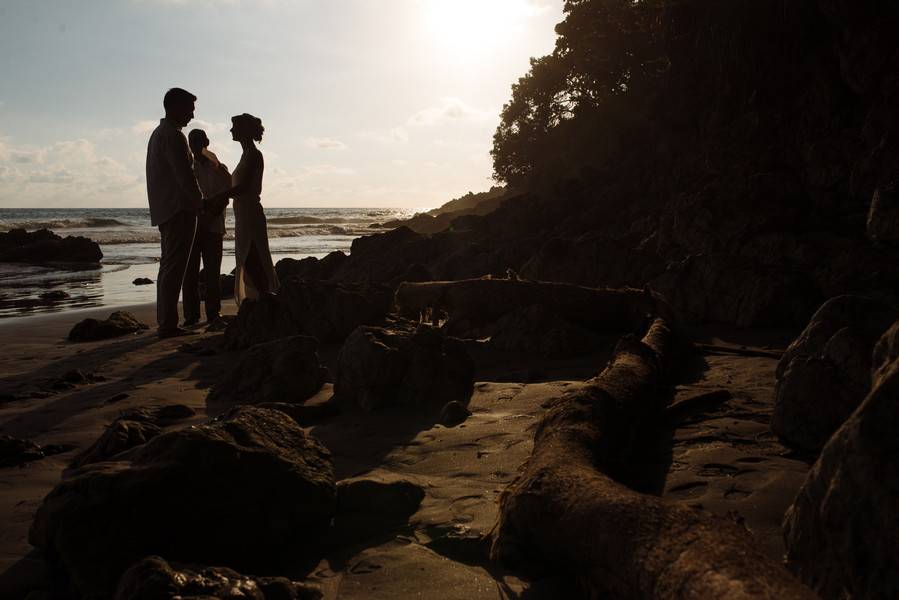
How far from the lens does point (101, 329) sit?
7.27 meters

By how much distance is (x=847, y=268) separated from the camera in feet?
19.9

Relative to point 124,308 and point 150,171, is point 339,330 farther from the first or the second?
point 124,308

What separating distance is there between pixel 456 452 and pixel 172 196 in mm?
5442

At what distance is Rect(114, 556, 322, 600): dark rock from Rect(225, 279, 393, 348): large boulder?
4426 mm

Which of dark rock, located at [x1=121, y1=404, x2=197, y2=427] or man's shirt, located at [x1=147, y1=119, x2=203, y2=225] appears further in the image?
man's shirt, located at [x1=147, y1=119, x2=203, y2=225]

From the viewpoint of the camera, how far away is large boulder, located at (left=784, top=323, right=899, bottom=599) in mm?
1372

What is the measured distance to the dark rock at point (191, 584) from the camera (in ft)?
5.51

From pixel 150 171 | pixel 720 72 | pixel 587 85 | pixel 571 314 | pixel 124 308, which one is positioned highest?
pixel 587 85

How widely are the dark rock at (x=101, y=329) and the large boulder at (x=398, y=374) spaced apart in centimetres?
434

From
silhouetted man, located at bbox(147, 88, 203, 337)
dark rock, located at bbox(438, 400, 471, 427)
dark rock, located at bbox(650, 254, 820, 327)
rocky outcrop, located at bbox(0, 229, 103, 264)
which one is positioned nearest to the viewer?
dark rock, located at bbox(438, 400, 471, 427)

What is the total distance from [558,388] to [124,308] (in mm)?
7727

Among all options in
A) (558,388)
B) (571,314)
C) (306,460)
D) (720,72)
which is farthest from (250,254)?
(720,72)

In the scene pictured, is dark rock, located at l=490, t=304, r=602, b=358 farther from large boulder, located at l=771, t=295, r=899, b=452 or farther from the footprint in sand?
the footprint in sand

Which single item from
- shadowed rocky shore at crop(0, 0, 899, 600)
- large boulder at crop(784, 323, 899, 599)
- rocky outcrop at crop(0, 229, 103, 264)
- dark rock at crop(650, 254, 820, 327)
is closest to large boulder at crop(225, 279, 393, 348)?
shadowed rocky shore at crop(0, 0, 899, 600)
